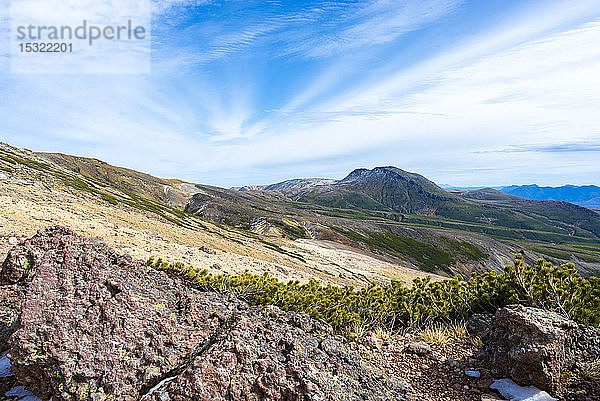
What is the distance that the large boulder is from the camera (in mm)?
5074

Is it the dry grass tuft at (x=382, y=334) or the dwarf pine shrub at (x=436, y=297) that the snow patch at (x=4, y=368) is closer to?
the dwarf pine shrub at (x=436, y=297)

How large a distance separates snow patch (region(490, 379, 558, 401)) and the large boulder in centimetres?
9

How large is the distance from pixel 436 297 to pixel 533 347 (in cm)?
584

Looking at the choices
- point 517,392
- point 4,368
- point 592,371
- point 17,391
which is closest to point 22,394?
point 17,391

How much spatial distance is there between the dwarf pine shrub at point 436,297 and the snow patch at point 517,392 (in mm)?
3096

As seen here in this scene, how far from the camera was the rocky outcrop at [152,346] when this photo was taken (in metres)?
3.90

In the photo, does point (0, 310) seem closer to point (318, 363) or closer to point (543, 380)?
point (318, 363)

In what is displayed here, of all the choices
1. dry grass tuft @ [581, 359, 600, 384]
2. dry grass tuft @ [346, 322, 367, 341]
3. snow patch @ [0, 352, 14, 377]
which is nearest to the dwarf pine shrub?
dry grass tuft @ [346, 322, 367, 341]

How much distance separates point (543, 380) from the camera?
5035mm

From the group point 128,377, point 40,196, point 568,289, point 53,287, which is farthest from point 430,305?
point 40,196

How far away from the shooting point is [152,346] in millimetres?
4402

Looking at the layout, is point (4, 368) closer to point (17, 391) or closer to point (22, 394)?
point (17, 391)

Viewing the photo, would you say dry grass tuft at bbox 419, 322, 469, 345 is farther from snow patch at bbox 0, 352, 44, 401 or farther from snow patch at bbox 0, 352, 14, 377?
snow patch at bbox 0, 352, 14, 377

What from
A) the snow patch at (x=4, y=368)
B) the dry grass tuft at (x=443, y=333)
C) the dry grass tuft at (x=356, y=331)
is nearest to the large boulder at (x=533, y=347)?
the dry grass tuft at (x=443, y=333)
